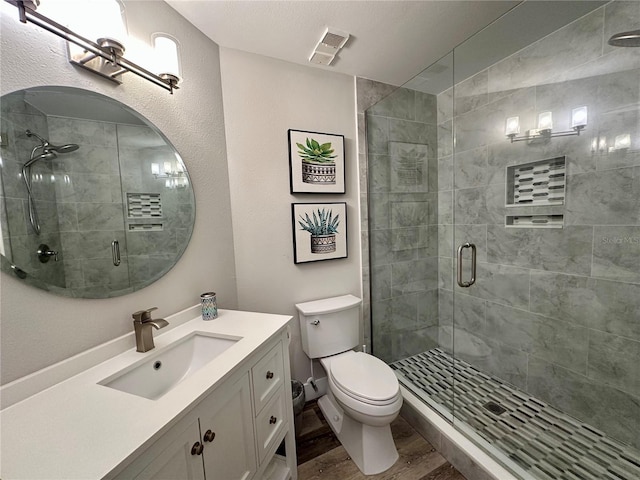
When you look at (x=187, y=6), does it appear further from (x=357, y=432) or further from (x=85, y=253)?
(x=357, y=432)

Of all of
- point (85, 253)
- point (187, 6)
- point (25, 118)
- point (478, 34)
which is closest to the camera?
point (25, 118)

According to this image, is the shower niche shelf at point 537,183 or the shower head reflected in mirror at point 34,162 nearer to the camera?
the shower head reflected in mirror at point 34,162

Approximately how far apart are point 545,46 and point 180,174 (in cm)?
227

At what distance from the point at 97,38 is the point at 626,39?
2.34m

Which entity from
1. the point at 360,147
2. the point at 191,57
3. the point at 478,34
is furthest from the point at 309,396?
the point at 478,34

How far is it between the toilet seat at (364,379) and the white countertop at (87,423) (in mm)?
710

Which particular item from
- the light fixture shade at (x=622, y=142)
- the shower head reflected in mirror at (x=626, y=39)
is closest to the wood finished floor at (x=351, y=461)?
the light fixture shade at (x=622, y=142)

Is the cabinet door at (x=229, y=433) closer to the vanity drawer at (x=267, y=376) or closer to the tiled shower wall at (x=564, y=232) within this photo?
the vanity drawer at (x=267, y=376)

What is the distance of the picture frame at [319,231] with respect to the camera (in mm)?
1718

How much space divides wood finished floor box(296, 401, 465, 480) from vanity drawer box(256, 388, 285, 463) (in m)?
0.42

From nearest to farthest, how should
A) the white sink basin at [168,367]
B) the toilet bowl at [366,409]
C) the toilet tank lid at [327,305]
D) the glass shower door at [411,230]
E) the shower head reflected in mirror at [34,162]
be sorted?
the shower head reflected in mirror at [34,162] < the white sink basin at [168,367] < the toilet bowl at [366,409] < the toilet tank lid at [327,305] < the glass shower door at [411,230]

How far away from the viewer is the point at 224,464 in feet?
2.75

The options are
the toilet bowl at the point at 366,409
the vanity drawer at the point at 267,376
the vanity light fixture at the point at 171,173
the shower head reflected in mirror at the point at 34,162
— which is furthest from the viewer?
the toilet bowl at the point at 366,409

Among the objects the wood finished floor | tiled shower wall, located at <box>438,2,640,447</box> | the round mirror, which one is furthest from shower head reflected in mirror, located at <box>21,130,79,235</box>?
tiled shower wall, located at <box>438,2,640,447</box>
